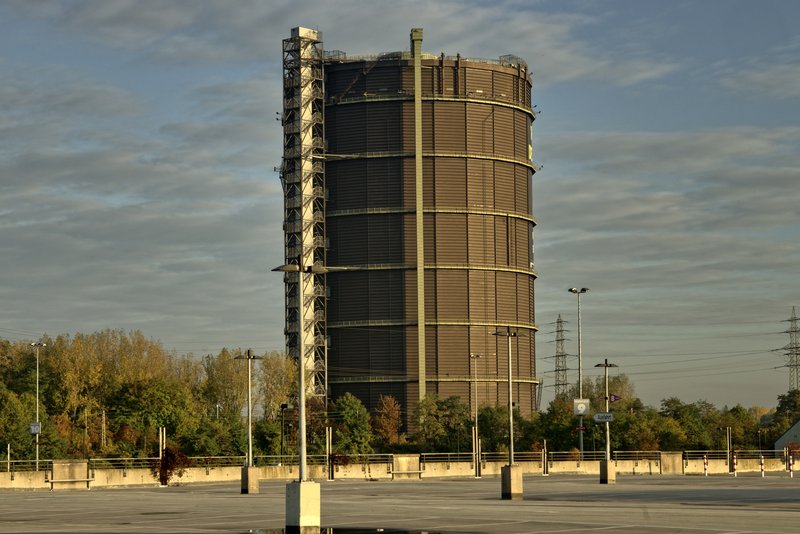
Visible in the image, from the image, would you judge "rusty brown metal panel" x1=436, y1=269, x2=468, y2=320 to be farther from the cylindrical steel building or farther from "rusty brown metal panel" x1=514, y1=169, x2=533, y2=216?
"rusty brown metal panel" x1=514, y1=169, x2=533, y2=216

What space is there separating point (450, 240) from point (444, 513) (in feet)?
350

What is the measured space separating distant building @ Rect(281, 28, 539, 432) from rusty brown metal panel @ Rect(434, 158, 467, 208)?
0.36 ft

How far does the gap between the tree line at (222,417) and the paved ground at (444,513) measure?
2226 inches

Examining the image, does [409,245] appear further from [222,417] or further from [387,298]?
[222,417]

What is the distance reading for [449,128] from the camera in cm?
14438

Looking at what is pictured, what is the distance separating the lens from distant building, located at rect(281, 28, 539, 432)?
140250 mm

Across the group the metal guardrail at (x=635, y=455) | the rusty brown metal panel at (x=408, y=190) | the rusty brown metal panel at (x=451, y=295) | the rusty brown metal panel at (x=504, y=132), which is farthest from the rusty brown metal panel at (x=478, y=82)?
the metal guardrail at (x=635, y=455)

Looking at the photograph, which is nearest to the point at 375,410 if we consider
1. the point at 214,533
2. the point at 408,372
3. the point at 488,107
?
the point at 408,372

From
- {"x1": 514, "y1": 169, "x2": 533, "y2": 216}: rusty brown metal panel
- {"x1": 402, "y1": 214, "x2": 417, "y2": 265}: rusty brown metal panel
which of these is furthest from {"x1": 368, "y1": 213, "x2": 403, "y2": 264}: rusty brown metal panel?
{"x1": 514, "y1": 169, "x2": 533, "y2": 216}: rusty brown metal panel

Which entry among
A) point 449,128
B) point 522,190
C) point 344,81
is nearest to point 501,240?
point 522,190

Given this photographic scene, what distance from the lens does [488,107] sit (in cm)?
14738

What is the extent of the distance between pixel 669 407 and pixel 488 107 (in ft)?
130

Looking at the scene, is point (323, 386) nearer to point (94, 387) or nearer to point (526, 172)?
point (94, 387)

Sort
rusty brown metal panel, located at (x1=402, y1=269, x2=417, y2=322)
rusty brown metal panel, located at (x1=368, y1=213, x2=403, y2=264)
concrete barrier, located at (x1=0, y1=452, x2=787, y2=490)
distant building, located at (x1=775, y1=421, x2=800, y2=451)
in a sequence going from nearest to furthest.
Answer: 1. concrete barrier, located at (x1=0, y1=452, x2=787, y2=490)
2. distant building, located at (x1=775, y1=421, x2=800, y2=451)
3. rusty brown metal panel, located at (x1=402, y1=269, x2=417, y2=322)
4. rusty brown metal panel, located at (x1=368, y1=213, x2=403, y2=264)
